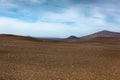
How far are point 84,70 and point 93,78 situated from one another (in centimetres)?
198

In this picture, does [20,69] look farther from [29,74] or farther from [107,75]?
[107,75]

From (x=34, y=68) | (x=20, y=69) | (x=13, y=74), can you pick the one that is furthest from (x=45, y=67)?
(x=13, y=74)

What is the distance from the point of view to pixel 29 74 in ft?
39.8

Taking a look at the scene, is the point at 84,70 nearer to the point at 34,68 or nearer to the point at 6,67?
the point at 34,68

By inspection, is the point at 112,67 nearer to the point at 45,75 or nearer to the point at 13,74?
the point at 45,75

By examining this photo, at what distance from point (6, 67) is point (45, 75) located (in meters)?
2.79

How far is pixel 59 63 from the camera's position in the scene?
1562cm

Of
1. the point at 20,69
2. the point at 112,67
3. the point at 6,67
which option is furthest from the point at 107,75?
the point at 6,67

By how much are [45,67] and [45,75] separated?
216 centimetres

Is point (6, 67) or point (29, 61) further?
point (29, 61)

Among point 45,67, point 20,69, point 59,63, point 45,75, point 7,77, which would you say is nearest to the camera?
point 7,77

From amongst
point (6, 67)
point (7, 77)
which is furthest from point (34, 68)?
point (7, 77)

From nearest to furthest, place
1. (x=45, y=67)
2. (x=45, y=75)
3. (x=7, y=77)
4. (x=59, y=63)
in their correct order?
1. (x=7, y=77)
2. (x=45, y=75)
3. (x=45, y=67)
4. (x=59, y=63)

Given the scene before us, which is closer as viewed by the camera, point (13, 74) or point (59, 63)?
point (13, 74)
